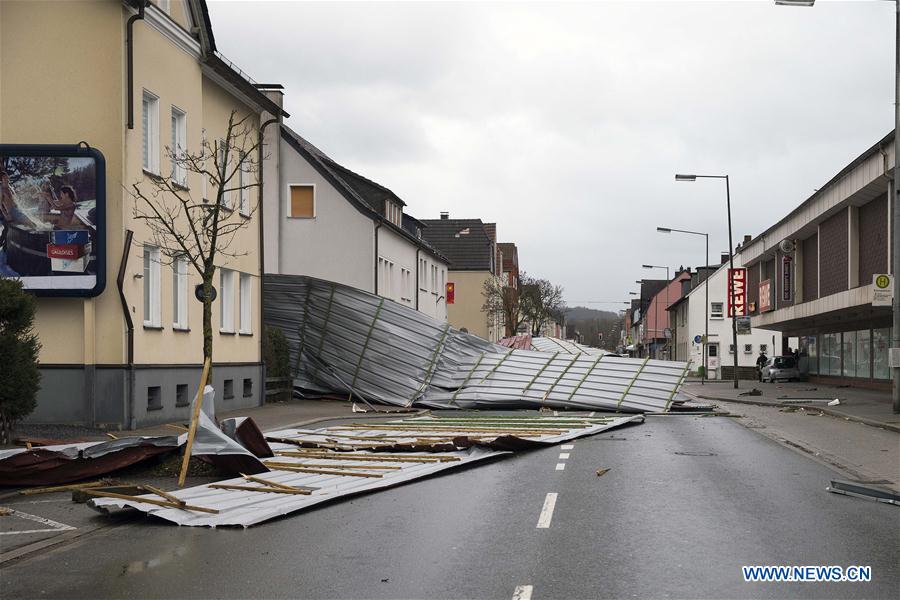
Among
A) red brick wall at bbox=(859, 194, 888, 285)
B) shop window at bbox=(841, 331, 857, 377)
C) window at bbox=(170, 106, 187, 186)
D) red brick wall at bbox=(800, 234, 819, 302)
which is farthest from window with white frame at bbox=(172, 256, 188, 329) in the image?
shop window at bbox=(841, 331, 857, 377)

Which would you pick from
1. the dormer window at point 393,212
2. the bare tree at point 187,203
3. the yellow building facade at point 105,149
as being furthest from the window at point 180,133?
the dormer window at point 393,212

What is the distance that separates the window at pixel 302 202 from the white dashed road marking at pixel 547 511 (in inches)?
1235

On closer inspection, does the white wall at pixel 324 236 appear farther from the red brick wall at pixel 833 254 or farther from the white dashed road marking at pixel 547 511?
the white dashed road marking at pixel 547 511

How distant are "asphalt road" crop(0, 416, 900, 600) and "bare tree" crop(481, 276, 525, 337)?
64.8 m

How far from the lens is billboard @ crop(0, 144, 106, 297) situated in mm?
18281

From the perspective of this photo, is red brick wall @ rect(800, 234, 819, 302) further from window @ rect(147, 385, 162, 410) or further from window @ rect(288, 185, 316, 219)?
window @ rect(147, 385, 162, 410)

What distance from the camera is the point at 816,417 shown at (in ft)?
83.0

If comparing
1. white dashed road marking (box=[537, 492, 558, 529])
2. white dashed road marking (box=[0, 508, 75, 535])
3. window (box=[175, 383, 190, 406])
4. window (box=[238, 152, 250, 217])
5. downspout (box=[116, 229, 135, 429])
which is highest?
window (box=[238, 152, 250, 217])

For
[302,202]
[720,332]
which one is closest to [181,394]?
[302,202]

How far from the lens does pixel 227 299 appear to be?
26203 millimetres

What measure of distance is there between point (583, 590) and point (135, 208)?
15046mm

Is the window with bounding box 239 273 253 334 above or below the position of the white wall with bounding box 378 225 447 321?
below

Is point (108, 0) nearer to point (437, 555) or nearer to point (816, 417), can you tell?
point (437, 555)

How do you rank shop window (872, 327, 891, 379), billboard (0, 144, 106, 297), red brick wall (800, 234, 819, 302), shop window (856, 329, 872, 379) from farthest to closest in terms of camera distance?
Result: 1. red brick wall (800, 234, 819, 302)
2. shop window (856, 329, 872, 379)
3. shop window (872, 327, 891, 379)
4. billboard (0, 144, 106, 297)
